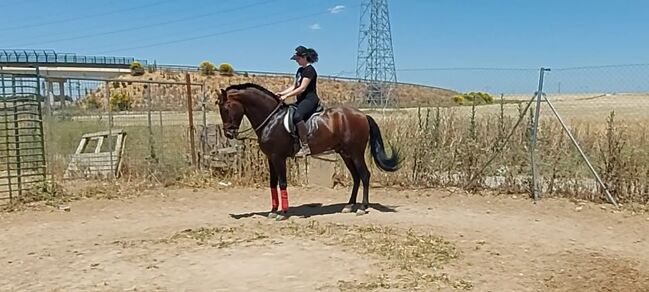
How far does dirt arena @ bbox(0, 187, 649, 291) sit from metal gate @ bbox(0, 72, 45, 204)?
95 centimetres

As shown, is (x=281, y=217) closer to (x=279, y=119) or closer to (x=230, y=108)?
(x=279, y=119)

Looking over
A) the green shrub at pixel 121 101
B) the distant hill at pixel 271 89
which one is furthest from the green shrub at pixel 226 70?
the green shrub at pixel 121 101

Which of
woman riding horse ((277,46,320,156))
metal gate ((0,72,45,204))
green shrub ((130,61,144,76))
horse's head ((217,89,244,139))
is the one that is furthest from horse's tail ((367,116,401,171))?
green shrub ((130,61,144,76))

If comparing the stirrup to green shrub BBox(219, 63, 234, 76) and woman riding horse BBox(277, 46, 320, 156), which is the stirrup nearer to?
woman riding horse BBox(277, 46, 320, 156)

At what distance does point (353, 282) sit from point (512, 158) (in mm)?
5595

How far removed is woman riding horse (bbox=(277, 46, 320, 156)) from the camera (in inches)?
314

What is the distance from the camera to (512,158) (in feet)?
32.2

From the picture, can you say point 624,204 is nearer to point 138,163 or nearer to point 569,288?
point 569,288

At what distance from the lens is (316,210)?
8.61 meters

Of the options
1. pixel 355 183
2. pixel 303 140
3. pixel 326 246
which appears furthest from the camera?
pixel 355 183

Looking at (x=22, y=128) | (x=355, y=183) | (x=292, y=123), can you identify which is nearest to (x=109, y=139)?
(x=22, y=128)

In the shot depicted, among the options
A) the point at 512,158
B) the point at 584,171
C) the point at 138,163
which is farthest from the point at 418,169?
the point at 138,163

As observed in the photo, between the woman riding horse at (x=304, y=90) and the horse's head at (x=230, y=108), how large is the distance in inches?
23.1

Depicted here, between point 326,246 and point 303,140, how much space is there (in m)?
2.13
